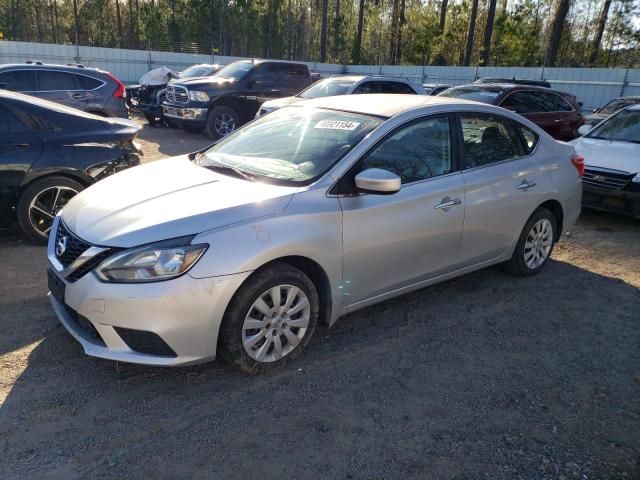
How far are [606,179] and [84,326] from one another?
6.63 meters

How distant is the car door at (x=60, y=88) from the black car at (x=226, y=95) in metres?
2.75

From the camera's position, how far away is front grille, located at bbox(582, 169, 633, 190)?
266 inches

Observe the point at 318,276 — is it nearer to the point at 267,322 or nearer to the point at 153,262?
the point at 267,322

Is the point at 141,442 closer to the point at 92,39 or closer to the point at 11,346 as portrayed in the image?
the point at 11,346

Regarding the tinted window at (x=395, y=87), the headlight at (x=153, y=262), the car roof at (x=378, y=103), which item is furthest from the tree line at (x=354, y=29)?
the headlight at (x=153, y=262)

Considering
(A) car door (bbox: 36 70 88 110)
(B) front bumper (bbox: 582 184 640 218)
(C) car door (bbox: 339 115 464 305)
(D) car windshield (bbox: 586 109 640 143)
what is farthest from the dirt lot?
(A) car door (bbox: 36 70 88 110)

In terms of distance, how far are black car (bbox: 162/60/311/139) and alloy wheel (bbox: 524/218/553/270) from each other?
942cm

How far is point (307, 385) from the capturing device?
3.23 metres

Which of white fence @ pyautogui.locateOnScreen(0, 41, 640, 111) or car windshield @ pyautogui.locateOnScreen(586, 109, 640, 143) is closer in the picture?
car windshield @ pyautogui.locateOnScreen(586, 109, 640, 143)

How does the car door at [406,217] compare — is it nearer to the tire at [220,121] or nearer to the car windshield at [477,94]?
the car windshield at [477,94]

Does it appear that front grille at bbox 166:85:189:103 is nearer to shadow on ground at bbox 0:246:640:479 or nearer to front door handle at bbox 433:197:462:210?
shadow on ground at bbox 0:246:640:479

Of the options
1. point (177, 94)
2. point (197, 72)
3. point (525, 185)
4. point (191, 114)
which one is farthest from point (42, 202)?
point (197, 72)

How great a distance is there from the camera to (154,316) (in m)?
2.82

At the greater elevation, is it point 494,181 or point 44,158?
point 494,181
